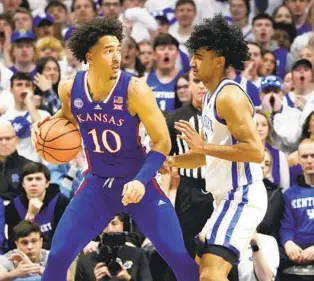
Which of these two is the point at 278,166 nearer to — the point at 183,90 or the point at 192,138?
the point at 183,90

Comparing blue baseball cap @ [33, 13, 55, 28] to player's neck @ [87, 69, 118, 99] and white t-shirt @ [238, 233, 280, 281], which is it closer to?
white t-shirt @ [238, 233, 280, 281]

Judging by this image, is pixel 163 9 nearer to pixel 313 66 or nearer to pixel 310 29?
pixel 310 29

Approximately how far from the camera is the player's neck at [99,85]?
6.50 m

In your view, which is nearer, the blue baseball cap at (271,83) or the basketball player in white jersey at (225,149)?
the basketball player in white jersey at (225,149)

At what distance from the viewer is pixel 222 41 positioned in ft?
20.9

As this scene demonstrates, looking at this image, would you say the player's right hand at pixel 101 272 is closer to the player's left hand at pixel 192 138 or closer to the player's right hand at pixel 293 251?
the player's right hand at pixel 293 251

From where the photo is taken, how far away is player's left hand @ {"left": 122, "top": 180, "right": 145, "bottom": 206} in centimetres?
600

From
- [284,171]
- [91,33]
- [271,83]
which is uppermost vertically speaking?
[91,33]

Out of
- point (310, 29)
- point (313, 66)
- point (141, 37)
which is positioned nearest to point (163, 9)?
point (141, 37)

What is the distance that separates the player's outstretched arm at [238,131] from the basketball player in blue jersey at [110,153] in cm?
45

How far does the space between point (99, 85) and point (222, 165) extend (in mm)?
992

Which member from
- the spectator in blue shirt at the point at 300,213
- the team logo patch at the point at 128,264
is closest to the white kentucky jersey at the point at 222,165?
the team logo patch at the point at 128,264

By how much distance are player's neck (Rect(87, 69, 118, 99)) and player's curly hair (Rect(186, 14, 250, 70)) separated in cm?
60

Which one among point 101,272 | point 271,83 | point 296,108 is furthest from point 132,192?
point 271,83
